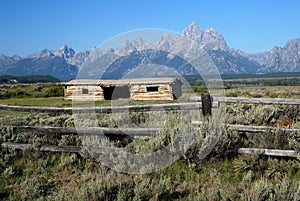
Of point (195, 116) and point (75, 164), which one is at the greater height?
point (195, 116)

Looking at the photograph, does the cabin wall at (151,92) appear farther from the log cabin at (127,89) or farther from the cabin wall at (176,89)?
the cabin wall at (176,89)

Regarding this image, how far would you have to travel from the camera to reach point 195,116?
308 inches

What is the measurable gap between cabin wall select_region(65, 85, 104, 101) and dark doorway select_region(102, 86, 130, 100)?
39.5 inches

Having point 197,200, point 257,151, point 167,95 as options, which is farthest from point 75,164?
point 167,95

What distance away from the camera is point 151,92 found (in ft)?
109

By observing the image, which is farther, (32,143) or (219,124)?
(32,143)

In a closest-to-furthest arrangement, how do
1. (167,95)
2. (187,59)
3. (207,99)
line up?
(207,99)
(187,59)
(167,95)

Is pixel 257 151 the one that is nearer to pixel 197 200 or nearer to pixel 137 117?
pixel 197 200

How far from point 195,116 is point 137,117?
187cm

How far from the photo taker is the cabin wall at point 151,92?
32438 mm

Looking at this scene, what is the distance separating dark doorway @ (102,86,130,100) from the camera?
119ft

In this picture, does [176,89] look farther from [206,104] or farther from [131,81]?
[206,104]

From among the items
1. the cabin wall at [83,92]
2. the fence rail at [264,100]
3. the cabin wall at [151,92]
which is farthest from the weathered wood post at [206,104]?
the cabin wall at [83,92]

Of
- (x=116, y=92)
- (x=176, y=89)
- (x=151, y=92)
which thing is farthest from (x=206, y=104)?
(x=116, y=92)
